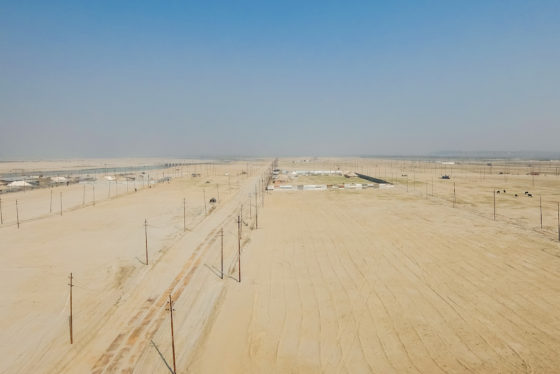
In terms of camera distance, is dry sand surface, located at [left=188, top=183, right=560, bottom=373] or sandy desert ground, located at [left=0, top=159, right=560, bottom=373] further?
sandy desert ground, located at [left=0, top=159, right=560, bottom=373]

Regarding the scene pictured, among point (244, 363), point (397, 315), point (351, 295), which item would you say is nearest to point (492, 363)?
point (397, 315)

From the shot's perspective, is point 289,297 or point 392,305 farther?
point 289,297

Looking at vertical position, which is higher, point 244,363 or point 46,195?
point 46,195

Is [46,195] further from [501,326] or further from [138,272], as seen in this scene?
[501,326]

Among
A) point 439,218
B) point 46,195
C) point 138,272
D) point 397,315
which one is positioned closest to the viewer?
point 397,315

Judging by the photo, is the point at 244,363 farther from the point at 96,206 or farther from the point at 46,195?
the point at 46,195

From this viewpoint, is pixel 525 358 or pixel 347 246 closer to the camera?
pixel 525 358

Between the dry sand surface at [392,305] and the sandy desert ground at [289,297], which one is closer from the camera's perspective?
the dry sand surface at [392,305]

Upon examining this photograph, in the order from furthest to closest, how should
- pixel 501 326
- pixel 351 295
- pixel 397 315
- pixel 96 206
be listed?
pixel 96 206 → pixel 351 295 → pixel 397 315 → pixel 501 326
